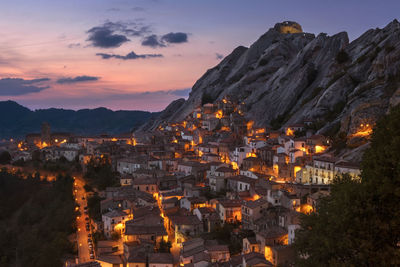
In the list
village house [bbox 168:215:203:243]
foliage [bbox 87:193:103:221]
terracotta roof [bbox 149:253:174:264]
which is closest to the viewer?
terracotta roof [bbox 149:253:174:264]

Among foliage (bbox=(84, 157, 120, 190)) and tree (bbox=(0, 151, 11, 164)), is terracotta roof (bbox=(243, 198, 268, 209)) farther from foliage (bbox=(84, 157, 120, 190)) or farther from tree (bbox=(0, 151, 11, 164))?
tree (bbox=(0, 151, 11, 164))

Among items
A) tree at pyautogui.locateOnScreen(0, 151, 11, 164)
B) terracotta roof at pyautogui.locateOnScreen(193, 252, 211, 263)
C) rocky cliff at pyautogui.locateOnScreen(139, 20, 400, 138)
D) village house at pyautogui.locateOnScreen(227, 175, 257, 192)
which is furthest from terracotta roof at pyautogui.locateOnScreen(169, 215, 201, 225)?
tree at pyautogui.locateOnScreen(0, 151, 11, 164)

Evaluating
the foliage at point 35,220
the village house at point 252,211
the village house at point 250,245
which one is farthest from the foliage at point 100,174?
the village house at point 250,245

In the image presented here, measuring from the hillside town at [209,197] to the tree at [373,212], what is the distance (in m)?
13.3

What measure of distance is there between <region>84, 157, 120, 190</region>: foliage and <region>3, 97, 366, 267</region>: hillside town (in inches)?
18.9

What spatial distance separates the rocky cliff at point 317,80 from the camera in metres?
45.8

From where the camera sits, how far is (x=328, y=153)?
41156mm

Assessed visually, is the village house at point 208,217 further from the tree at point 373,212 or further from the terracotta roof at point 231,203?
the tree at point 373,212

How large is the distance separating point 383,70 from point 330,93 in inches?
316

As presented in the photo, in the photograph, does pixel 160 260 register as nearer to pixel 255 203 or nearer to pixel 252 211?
pixel 252 211

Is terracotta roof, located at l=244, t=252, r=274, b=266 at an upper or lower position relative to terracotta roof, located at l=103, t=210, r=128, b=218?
lower

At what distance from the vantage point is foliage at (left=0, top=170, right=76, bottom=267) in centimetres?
3941

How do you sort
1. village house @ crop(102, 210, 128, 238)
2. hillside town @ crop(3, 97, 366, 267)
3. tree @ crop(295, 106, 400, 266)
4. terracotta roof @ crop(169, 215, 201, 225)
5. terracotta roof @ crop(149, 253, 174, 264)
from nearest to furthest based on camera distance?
1. tree @ crop(295, 106, 400, 266)
2. terracotta roof @ crop(149, 253, 174, 264)
3. hillside town @ crop(3, 97, 366, 267)
4. terracotta roof @ crop(169, 215, 201, 225)
5. village house @ crop(102, 210, 128, 238)

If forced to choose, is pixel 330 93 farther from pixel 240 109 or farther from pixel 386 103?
pixel 240 109
